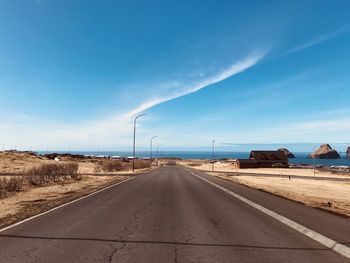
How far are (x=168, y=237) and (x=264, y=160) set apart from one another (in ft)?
317

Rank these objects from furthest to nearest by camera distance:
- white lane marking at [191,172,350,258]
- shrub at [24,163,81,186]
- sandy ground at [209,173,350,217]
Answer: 1. shrub at [24,163,81,186]
2. sandy ground at [209,173,350,217]
3. white lane marking at [191,172,350,258]

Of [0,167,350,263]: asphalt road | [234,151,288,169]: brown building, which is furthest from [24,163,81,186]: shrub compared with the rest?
[234,151,288,169]: brown building

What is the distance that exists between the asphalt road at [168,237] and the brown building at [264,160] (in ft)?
284

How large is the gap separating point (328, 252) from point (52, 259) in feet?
16.3

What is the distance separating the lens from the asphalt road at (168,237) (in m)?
6.86

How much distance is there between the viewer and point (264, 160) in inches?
4018

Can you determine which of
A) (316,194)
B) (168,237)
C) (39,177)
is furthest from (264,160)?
(168,237)

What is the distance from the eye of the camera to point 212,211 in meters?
13.3

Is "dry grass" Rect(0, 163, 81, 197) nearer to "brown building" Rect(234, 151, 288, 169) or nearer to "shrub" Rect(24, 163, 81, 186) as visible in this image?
"shrub" Rect(24, 163, 81, 186)

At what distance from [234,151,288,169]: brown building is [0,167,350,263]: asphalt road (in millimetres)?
86690

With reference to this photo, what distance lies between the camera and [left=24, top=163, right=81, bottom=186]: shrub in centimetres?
3030

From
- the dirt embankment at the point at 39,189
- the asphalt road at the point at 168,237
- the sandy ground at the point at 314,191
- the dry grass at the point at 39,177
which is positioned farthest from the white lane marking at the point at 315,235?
the dry grass at the point at 39,177

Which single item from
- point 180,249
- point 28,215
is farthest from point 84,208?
point 180,249

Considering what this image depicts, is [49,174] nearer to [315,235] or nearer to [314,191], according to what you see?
[314,191]
